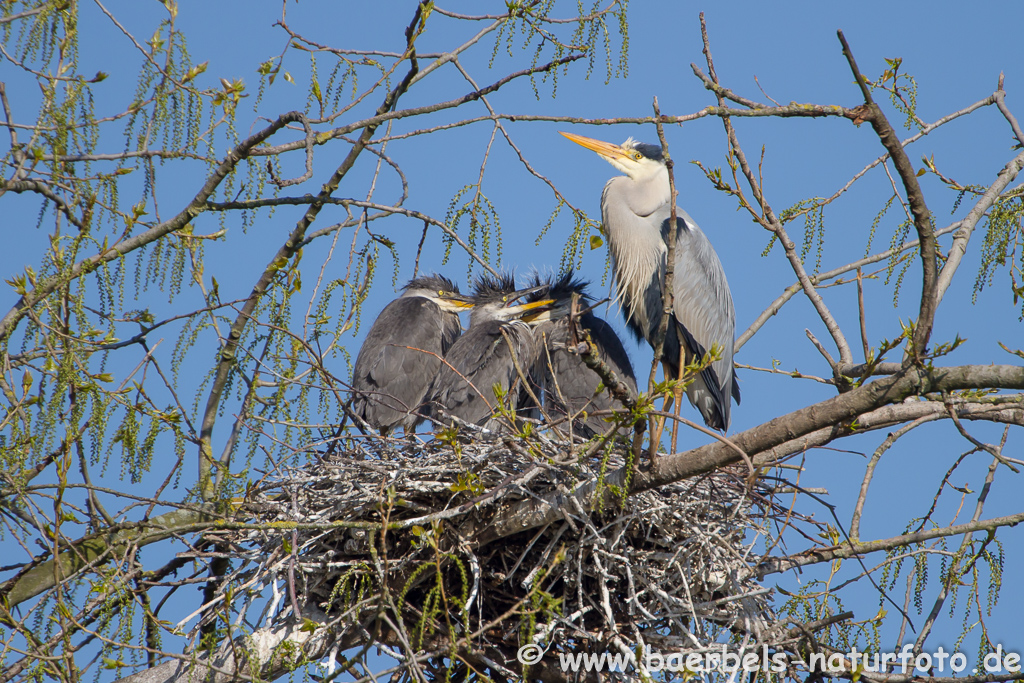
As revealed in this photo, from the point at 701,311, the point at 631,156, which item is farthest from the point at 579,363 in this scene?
the point at 631,156

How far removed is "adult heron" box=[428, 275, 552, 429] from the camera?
416 centimetres

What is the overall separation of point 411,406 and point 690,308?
1.58 meters

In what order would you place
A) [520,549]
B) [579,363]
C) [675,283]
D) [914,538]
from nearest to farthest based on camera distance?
[914,538]
[520,549]
[579,363]
[675,283]

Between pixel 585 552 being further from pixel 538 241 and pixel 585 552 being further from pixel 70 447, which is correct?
pixel 70 447

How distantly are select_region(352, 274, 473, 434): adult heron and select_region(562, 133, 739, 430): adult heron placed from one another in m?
1.07

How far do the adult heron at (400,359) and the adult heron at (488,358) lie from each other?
0.18 metres

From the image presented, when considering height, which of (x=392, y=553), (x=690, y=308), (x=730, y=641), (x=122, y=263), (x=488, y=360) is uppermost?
(x=690, y=308)

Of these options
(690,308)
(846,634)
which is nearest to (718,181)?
(846,634)

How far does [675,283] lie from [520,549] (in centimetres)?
214

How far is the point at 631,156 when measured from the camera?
207 inches

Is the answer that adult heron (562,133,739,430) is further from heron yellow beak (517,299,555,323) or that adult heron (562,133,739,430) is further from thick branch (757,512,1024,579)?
thick branch (757,512,1024,579)

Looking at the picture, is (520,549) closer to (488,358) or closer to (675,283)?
(488,358)

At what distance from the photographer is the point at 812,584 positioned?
2746mm

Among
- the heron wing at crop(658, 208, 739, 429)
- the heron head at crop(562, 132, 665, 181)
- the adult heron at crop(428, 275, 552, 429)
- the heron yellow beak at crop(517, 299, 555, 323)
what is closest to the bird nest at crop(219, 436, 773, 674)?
the adult heron at crop(428, 275, 552, 429)
